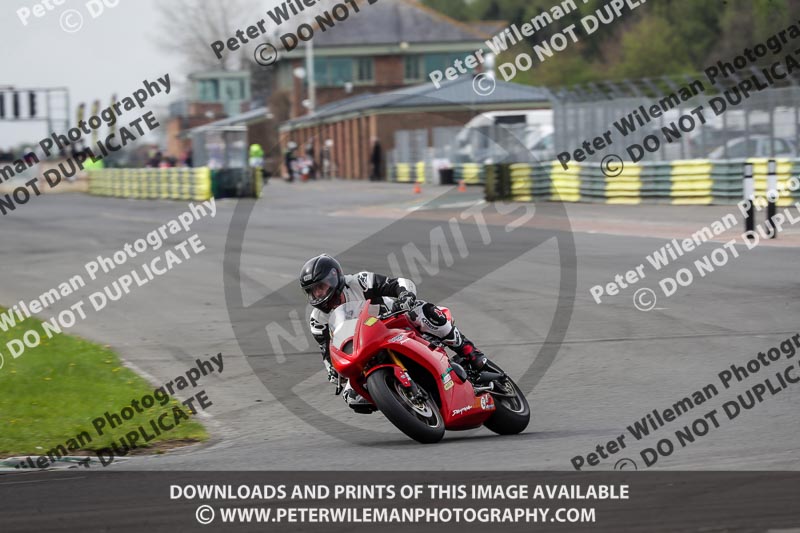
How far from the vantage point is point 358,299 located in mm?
7957

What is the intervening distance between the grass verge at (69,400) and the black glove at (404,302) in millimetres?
1946

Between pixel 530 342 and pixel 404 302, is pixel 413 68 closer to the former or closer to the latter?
pixel 530 342

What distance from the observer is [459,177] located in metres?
43.6

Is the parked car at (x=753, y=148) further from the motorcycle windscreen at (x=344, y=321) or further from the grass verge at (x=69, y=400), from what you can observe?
the motorcycle windscreen at (x=344, y=321)

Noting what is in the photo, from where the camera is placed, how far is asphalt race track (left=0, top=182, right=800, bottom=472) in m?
7.33

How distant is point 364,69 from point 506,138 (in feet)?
122

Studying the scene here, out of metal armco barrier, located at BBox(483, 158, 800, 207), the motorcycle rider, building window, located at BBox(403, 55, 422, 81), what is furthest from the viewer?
building window, located at BBox(403, 55, 422, 81)

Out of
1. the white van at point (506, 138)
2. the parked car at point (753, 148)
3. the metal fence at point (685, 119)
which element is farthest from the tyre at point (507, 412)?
the white van at point (506, 138)

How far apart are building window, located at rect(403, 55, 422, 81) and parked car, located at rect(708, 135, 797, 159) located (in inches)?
2158

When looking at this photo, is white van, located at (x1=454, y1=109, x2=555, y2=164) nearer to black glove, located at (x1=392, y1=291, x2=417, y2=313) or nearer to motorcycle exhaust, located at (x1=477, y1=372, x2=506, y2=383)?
motorcycle exhaust, located at (x1=477, y1=372, x2=506, y2=383)

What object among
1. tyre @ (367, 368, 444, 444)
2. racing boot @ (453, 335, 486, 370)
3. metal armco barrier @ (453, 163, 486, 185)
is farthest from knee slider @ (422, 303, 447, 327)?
metal armco barrier @ (453, 163, 486, 185)

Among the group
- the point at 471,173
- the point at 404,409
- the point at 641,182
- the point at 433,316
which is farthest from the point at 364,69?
the point at 404,409

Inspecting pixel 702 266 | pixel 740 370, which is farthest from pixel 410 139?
pixel 740 370
